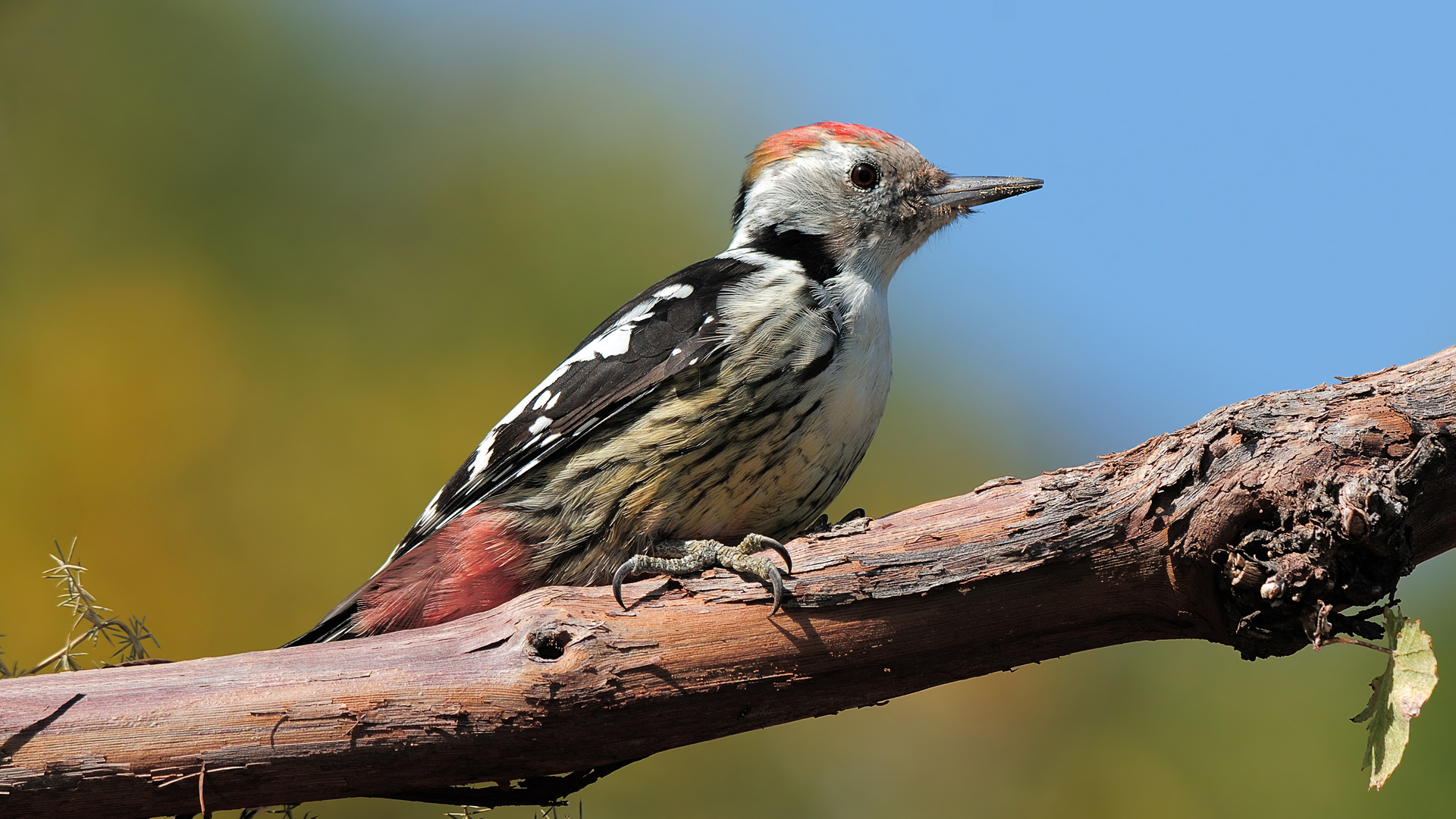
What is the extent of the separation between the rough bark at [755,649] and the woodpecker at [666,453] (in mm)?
307

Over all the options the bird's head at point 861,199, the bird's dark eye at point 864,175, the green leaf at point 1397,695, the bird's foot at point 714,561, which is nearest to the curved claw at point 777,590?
the bird's foot at point 714,561

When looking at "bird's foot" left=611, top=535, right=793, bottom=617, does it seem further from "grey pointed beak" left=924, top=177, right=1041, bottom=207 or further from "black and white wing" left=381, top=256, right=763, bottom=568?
"grey pointed beak" left=924, top=177, right=1041, bottom=207

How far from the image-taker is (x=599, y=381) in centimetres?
283

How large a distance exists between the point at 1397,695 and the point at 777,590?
1.13 metres

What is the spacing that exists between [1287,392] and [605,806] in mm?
4294

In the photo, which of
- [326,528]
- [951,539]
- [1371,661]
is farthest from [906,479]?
[951,539]

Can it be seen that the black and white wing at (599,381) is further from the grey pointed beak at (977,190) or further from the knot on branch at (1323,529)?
the knot on branch at (1323,529)

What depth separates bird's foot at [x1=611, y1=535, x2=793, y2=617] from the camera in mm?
2154

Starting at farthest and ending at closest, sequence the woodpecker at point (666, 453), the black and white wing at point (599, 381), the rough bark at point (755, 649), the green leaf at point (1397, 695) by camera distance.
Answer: the black and white wing at point (599, 381) < the woodpecker at point (666, 453) < the rough bark at point (755, 649) < the green leaf at point (1397, 695)

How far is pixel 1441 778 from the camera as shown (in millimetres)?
4766

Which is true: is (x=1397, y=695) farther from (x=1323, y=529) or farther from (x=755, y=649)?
(x=755, y=649)

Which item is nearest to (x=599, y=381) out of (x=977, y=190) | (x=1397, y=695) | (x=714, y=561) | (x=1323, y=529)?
(x=714, y=561)

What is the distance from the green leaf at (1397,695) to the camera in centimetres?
180

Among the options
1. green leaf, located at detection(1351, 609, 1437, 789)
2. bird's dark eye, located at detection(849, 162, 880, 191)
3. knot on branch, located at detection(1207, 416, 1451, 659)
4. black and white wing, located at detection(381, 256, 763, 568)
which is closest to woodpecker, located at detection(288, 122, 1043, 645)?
black and white wing, located at detection(381, 256, 763, 568)
